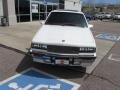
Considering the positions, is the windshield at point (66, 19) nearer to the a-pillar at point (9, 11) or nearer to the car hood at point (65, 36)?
the car hood at point (65, 36)

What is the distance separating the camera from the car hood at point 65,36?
5.24 metres

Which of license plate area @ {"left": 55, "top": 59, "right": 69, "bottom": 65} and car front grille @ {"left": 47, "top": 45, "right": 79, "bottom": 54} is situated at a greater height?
car front grille @ {"left": 47, "top": 45, "right": 79, "bottom": 54}

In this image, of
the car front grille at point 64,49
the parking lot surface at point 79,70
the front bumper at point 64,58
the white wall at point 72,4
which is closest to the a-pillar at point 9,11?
the parking lot surface at point 79,70

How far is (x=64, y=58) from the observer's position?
5105 millimetres

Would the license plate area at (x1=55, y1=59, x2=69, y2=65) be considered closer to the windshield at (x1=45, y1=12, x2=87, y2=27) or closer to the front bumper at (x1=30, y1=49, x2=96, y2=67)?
the front bumper at (x1=30, y1=49, x2=96, y2=67)

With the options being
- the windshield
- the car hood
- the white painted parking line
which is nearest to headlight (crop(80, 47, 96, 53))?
the car hood

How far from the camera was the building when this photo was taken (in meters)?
15.9

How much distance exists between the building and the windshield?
9.60 meters

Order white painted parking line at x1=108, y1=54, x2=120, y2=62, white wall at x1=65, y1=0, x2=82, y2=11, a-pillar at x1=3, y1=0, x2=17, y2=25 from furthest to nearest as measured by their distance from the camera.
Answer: white wall at x1=65, y1=0, x2=82, y2=11 → a-pillar at x1=3, y1=0, x2=17, y2=25 → white painted parking line at x1=108, y1=54, x2=120, y2=62

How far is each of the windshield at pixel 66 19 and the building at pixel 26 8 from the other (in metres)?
9.60

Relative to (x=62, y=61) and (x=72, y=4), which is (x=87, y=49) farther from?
(x=72, y=4)

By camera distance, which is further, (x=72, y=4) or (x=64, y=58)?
(x=72, y=4)

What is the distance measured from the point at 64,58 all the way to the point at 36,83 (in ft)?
3.24

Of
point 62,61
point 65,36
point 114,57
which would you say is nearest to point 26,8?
point 114,57
